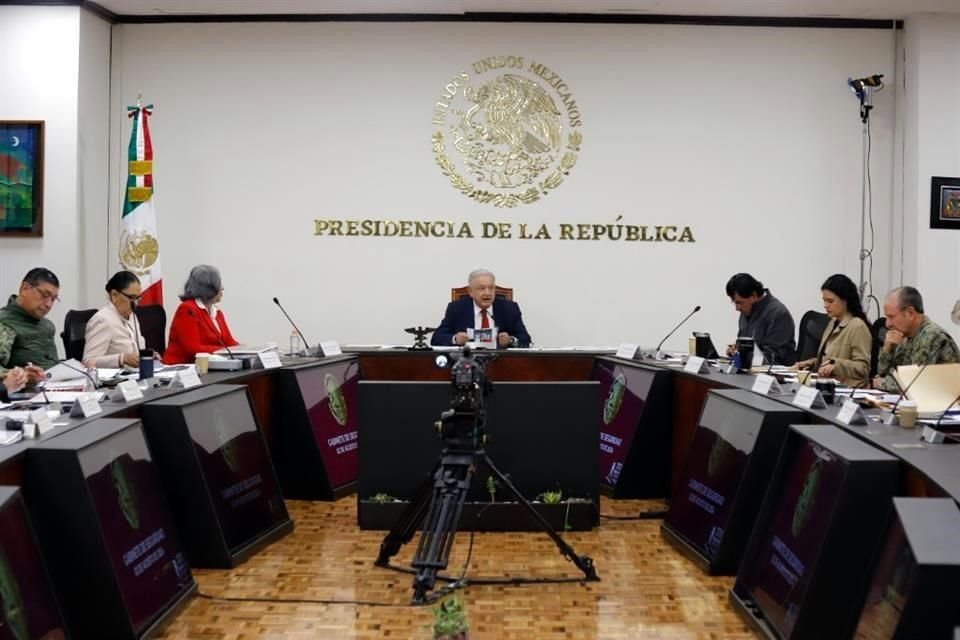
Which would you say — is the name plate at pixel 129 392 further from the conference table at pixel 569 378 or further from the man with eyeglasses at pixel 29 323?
the man with eyeglasses at pixel 29 323

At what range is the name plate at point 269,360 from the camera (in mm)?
4383

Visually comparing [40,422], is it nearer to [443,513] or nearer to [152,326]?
[443,513]

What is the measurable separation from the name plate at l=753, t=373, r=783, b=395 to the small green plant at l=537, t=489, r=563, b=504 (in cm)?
94

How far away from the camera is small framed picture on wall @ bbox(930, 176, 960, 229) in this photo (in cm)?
638

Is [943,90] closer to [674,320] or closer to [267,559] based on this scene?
[674,320]

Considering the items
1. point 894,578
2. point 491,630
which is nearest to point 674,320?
point 491,630

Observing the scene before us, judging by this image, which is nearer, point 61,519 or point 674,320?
point 61,519

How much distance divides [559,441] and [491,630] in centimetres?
124

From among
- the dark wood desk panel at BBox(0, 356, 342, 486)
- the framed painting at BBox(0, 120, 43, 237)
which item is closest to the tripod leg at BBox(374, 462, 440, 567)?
the dark wood desk panel at BBox(0, 356, 342, 486)

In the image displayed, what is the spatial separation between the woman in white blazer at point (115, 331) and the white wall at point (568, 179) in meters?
1.94

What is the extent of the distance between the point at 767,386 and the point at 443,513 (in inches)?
56.9

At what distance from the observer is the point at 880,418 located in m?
2.88

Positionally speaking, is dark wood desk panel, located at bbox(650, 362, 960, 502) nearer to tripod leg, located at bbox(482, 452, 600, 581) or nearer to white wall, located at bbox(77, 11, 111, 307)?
tripod leg, located at bbox(482, 452, 600, 581)

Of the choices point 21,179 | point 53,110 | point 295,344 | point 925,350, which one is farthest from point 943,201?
point 21,179
